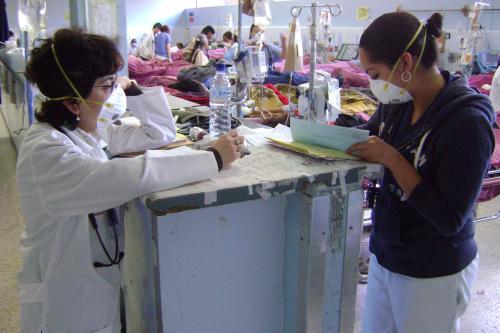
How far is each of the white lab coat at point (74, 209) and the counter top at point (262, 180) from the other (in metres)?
0.04

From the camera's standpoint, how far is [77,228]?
1.08 meters

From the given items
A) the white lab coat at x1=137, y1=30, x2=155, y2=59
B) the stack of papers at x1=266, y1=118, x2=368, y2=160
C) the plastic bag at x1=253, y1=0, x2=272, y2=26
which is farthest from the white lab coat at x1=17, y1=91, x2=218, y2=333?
the white lab coat at x1=137, y1=30, x2=155, y2=59

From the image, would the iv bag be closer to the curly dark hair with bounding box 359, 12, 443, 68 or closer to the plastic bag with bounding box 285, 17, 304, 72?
the plastic bag with bounding box 285, 17, 304, 72

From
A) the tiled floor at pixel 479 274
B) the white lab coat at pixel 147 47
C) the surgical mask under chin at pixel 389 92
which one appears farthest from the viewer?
the white lab coat at pixel 147 47

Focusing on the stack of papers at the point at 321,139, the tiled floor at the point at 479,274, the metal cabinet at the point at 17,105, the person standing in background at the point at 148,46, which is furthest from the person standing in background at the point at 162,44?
the stack of papers at the point at 321,139

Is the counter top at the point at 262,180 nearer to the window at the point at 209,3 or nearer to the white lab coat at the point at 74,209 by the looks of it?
the white lab coat at the point at 74,209

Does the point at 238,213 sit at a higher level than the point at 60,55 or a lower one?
lower

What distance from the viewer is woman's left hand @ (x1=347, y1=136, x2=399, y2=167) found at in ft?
3.66

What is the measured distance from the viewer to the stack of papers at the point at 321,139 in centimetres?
117

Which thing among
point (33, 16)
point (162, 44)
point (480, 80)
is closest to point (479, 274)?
point (480, 80)

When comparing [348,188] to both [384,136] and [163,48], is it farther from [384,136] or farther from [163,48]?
[163,48]

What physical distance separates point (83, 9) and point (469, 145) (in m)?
2.48

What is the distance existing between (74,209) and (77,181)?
0.21 ft

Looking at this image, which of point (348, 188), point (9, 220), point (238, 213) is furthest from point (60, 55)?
point (9, 220)
